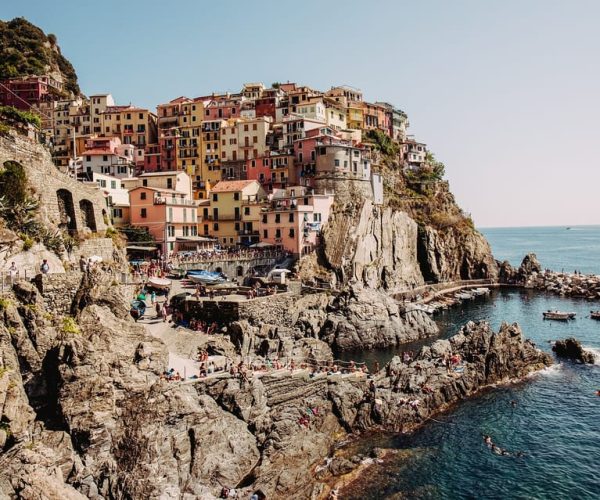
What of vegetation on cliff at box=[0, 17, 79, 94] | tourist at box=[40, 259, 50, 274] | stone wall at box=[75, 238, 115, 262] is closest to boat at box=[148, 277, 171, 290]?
stone wall at box=[75, 238, 115, 262]

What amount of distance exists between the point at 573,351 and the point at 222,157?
191 ft

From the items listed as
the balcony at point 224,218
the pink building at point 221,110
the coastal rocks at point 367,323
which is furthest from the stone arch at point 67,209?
the pink building at point 221,110

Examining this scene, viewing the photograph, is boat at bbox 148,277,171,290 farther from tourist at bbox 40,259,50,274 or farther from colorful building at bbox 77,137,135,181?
colorful building at bbox 77,137,135,181

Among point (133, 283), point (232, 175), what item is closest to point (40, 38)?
point (232, 175)

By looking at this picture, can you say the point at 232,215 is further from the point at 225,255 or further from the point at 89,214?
the point at 89,214

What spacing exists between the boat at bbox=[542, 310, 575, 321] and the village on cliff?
2890 cm

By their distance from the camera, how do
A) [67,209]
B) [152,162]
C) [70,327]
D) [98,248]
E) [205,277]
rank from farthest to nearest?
1. [152,162]
2. [205,277]
3. [67,209]
4. [98,248]
5. [70,327]

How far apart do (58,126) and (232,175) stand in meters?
36.2

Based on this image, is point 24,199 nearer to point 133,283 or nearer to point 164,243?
point 133,283

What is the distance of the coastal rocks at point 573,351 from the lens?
49.1 m

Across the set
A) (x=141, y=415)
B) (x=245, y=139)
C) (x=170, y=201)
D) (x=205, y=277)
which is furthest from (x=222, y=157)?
(x=141, y=415)

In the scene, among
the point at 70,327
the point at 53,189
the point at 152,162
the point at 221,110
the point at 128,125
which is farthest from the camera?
the point at 128,125

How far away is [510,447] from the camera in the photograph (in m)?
32.2

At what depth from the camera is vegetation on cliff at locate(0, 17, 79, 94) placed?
102 meters
